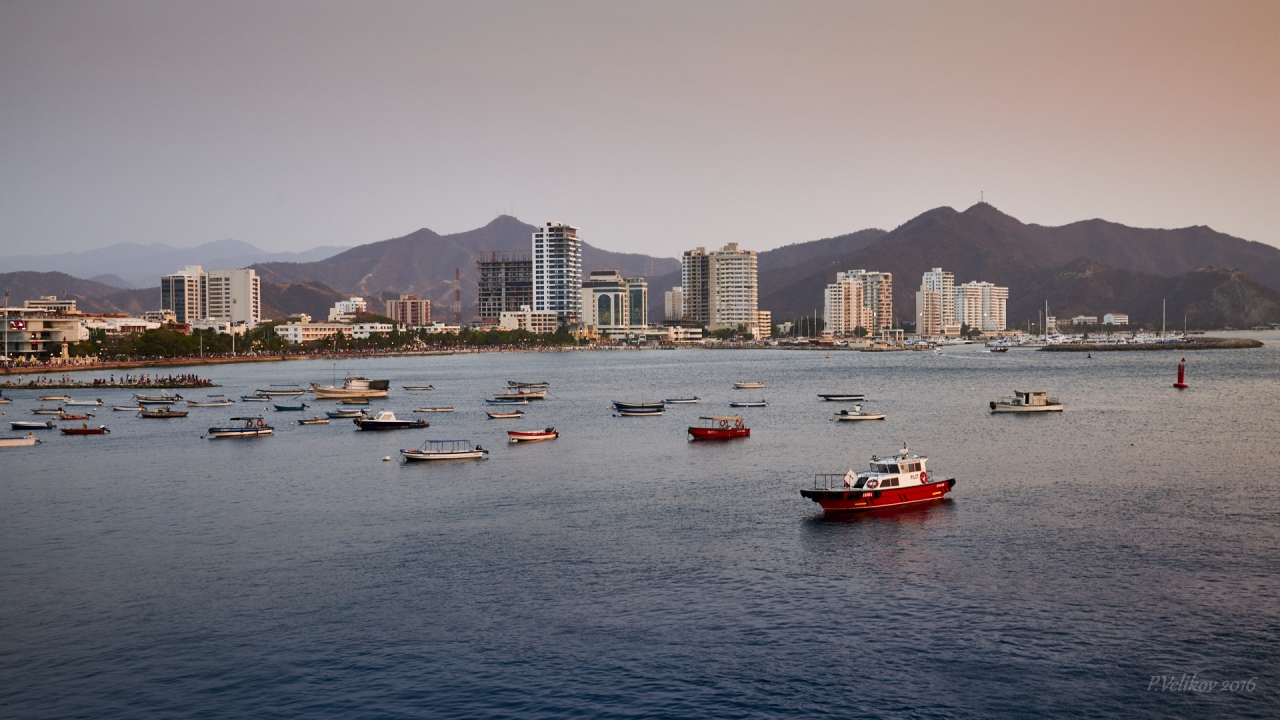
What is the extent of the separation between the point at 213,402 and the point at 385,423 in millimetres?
33582

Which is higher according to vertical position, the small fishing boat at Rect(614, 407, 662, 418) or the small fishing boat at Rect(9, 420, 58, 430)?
the small fishing boat at Rect(9, 420, 58, 430)

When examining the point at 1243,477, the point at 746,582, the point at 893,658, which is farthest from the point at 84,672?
the point at 1243,477

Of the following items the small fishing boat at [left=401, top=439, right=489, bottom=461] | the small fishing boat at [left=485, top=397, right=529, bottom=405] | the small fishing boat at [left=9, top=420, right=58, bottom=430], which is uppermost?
the small fishing boat at [left=9, top=420, right=58, bottom=430]

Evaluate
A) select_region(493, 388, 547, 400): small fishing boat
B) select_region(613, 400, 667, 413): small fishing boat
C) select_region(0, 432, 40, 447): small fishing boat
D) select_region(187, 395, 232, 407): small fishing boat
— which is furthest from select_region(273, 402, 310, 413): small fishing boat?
select_region(613, 400, 667, 413): small fishing boat

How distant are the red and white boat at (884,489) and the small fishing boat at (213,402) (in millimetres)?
74688

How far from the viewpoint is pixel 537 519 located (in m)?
41.6

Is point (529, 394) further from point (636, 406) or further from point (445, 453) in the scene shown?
point (445, 453)

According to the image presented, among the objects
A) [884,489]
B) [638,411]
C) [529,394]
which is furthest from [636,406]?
[884,489]

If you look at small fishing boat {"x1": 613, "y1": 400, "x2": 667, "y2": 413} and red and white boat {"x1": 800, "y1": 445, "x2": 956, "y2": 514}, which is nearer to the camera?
red and white boat {"x1": 800, "y1": 445, "x2": 956, "y2": 514}

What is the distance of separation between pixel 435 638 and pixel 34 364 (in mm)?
153492

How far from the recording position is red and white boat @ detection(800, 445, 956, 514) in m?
41.3

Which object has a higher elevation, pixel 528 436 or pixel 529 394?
pixel 529 394

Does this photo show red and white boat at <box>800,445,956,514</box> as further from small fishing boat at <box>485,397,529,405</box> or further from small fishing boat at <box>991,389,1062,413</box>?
small fishing boat at <box>485,397,529,405</box>

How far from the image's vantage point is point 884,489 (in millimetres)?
42188
